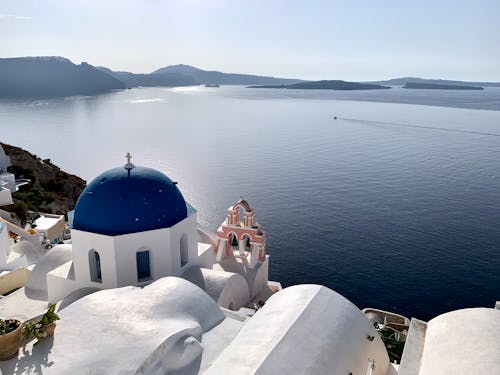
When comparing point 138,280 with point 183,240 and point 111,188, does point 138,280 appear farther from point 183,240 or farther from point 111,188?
point 111,188

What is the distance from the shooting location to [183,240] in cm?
1894

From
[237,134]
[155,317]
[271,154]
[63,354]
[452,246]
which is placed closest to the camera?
[63,354]

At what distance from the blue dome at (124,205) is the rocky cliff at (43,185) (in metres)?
29.0

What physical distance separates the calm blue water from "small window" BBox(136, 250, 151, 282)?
776 inches

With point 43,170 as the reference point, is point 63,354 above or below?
above

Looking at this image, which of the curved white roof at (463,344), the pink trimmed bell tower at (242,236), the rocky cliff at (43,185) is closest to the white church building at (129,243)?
the pink trimmed bell tower at (242,236)

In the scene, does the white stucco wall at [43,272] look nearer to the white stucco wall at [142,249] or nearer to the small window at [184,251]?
the white stucco wall at [142,249]

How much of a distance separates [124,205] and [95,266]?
3.14 m

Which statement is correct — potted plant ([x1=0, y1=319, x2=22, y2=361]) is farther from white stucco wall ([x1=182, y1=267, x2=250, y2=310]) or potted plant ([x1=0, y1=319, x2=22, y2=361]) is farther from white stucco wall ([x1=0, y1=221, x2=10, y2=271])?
white stucco wall ([x1=0, y1=221, x2=10, y2=271])

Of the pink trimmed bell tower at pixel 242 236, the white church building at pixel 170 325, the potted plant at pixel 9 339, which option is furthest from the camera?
the pink trimmed bell tower at pixel 242 236

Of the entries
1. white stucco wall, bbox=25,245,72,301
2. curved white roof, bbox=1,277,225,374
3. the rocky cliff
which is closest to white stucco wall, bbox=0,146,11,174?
the rocky cliff

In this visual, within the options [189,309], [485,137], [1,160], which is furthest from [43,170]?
[485,137]

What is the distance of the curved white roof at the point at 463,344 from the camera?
31.0 feet

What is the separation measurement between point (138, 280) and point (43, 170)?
145ft
